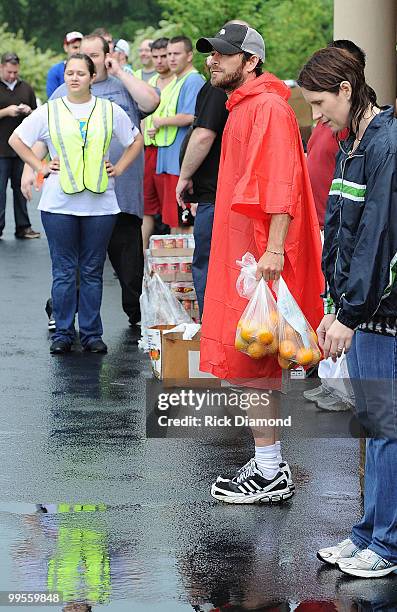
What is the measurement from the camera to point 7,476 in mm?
6883

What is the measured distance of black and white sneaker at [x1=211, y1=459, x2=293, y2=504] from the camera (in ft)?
21.1

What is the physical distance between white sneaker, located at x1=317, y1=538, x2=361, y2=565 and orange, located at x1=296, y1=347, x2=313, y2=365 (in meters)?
0.93

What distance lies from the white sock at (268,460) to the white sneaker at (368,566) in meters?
1.10

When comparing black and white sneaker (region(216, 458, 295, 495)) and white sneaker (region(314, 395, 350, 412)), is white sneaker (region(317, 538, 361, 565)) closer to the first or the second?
black and white sneaker (region(216, 458, 295, 495))

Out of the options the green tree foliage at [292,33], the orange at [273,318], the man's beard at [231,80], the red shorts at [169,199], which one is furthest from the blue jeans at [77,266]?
the green tree foliage at [292,33]

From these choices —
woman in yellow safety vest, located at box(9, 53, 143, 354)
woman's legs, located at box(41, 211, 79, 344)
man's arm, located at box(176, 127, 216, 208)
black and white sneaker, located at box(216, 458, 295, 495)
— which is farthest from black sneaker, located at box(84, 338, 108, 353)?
black and white sneaker, located at box(216, 458, 295, 495)

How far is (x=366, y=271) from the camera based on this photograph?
16.3 feet

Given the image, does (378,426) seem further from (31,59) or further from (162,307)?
(31,59)

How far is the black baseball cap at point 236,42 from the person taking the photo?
21.1ft

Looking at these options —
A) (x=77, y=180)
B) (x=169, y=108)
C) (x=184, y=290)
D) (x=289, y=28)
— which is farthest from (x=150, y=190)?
(x=289, y=28)

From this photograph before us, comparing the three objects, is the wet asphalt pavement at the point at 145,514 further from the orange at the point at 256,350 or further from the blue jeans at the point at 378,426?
the orange at the point at 256,350

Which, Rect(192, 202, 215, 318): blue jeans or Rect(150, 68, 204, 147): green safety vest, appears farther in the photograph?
Rect(150, 68, 204, 147): green safety vest

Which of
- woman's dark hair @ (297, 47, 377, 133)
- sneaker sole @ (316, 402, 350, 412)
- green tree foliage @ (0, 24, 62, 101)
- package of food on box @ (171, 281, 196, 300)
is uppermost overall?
woman's dark hair @ (297, 47, 377, 133)

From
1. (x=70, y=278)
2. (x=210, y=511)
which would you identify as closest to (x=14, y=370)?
(x=70, y=278)
